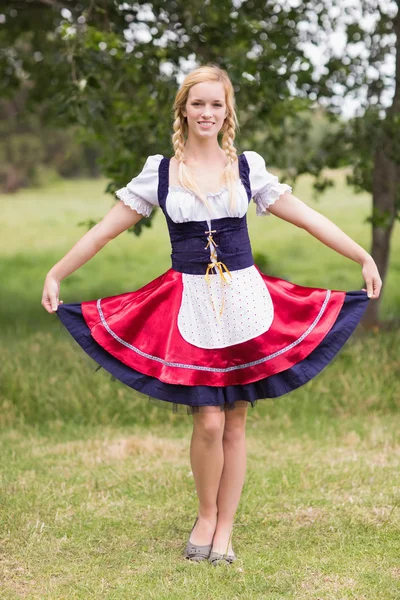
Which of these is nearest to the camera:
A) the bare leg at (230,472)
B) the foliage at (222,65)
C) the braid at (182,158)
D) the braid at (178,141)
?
the braid at (182,158)

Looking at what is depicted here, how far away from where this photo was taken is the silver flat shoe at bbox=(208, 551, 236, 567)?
11.4 feet

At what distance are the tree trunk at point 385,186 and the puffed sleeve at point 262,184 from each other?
3.65 m

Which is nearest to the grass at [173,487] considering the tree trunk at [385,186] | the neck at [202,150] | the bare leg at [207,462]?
the bare leg at [207,462]

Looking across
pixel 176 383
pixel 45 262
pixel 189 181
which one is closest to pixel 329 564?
pixel 176 383

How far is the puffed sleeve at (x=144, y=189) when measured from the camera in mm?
3480

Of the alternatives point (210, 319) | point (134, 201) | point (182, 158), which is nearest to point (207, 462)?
point (210, 319)

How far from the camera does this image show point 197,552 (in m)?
3.55

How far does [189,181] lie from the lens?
3.36 m

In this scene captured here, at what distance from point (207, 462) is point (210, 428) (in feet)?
0.55

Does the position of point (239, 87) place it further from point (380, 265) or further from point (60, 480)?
point (60, 480)

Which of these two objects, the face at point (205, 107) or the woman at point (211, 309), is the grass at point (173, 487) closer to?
the woman at point (211, 309)

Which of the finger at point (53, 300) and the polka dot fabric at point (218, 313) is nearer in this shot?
the polka dot fabric at point (218, 313)

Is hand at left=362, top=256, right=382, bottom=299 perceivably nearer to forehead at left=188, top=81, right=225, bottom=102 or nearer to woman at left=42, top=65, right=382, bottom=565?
woman at left=42, top=65, right=382, bottom=565

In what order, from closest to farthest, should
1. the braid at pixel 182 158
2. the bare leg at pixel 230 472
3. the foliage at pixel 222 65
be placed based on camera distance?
the braid at pixel 182 158, the bare leg at pixel 230 472, the foliage at pixel 222 65
